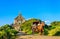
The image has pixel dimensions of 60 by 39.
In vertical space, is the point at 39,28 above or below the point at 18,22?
below

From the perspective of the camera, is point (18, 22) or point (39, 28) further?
point (18, 22)

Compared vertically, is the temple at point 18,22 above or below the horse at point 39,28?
above

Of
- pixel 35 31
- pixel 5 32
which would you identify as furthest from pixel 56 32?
pixel 5 32

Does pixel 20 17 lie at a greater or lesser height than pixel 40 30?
greater

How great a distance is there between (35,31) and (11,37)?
1116 centimetres

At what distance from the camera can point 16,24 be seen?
91.0m

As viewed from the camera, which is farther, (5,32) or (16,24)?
(16,24)

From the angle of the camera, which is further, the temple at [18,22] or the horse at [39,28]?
the temple at [18,22]

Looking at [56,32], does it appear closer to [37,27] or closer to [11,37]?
[37,27]

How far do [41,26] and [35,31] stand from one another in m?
2.37

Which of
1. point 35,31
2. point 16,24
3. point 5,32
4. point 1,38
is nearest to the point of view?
point 1,38

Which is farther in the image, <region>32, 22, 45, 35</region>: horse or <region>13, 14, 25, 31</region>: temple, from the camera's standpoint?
<region>13, 14, 25, 31</region>: temple

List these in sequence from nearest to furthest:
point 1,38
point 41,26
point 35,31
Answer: point 1,38 < point 41,26 < point 35,31

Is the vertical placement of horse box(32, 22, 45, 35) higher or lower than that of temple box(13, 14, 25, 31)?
lower
